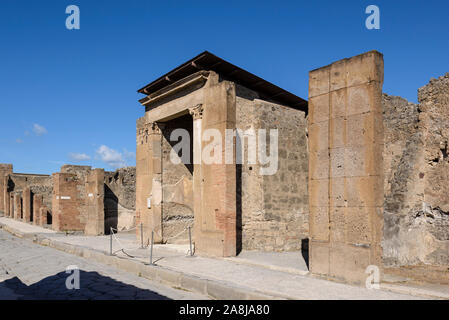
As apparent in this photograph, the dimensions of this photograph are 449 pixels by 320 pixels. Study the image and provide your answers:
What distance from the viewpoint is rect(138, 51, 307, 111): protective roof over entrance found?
31.9 ft

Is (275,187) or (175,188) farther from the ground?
(275,187)

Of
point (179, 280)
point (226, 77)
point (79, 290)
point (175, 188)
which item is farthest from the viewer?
point (175, 188)

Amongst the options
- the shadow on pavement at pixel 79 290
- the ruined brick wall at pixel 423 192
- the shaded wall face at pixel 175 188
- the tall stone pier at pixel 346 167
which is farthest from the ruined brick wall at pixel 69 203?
the ruined brick wall at pixel 423 192

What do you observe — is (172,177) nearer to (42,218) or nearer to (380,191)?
(380,191)


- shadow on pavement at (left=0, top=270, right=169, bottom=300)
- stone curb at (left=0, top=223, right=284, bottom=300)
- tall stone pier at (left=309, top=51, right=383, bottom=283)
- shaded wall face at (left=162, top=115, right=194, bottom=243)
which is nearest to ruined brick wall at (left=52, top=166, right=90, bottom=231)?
shaded wall face at (left=162, top=115, right=194, bottom=243)

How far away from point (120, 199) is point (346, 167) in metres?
12.5

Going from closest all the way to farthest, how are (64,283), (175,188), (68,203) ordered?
(64,283) → (175,188) → (68,203)

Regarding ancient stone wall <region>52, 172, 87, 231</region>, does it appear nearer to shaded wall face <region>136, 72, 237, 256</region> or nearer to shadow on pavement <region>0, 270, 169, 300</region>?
shaded wall face <region>136, 72, 237, 256</region>

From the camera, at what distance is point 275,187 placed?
10242 mm

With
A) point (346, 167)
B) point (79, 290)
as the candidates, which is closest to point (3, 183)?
point (79, 290)

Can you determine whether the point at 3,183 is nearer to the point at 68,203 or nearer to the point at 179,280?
the point at 68,203

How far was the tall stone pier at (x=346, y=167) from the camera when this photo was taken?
6020 millimetres
